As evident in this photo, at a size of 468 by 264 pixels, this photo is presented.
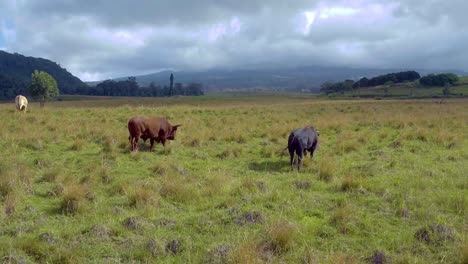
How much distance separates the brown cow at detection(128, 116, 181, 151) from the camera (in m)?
12.9

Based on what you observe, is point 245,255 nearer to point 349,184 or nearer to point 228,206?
point 228,206

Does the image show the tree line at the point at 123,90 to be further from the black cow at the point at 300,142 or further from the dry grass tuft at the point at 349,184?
the dry grass tuft at the point at 349,184

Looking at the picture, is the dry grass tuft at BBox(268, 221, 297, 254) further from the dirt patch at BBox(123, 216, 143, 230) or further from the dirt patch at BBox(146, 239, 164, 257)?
the dirt patch at BBox(123, 216, 143, 230)

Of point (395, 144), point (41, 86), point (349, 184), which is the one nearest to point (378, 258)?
point (349, 184)

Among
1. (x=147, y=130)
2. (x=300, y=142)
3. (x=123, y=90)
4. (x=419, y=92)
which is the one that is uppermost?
(x=123, y=90)

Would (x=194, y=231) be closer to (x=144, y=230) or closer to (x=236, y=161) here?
(x=144, y=230)

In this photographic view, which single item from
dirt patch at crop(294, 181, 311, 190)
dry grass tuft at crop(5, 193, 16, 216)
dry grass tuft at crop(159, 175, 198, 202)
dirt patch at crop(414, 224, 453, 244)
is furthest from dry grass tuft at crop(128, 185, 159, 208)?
dirt patch at crop(414, 224, 453, 244)

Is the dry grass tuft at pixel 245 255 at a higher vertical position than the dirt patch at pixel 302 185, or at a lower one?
higher

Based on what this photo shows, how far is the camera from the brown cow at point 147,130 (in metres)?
12.9

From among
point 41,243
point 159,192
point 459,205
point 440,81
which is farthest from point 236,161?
point 440,81

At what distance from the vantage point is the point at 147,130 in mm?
13172

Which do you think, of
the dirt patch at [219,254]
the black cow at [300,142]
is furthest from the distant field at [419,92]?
the dirt patch at [219,254]

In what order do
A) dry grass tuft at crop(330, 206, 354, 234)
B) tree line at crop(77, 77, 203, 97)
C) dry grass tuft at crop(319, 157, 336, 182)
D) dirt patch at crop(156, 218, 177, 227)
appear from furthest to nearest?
tree line at crop(77, 77, 203, 97) → dry grass tuft at crop(319, 157, 336, 182) → dirt patch at crop(156, 218, 177, 227) → dry grass tuft at crop(330, 206, 354, 234)

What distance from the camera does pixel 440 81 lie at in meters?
92.2
